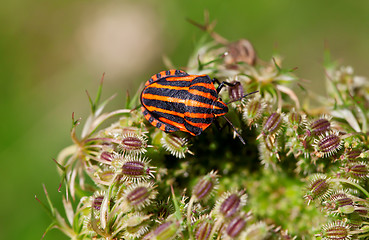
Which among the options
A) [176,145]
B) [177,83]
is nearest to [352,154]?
[176,145]

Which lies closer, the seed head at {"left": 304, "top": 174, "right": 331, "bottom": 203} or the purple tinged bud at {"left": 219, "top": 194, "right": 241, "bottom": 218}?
the purple tinged bud at {"left": 219, "top": 194, "right": 241, "bottom": 218}

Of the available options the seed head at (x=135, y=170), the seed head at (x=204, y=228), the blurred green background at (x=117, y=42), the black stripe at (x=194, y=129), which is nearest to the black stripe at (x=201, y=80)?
the black stripe at (x=194, y=129)

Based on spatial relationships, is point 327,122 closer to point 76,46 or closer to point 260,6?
point 260,6

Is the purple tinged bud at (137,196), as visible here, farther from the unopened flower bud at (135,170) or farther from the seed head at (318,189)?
the seed head at (318,189)

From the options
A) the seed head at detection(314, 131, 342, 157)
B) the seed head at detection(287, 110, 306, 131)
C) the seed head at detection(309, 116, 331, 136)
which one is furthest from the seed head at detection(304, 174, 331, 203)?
the seed head at detection(287, 110, 306, 131)

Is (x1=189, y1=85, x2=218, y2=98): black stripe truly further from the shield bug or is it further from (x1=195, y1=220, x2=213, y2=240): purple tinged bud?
(x1=195, y1=220, x2=213, y2=240): purple tinged bud

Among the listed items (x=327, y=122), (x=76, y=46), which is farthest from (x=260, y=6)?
(x=327, y=122)
